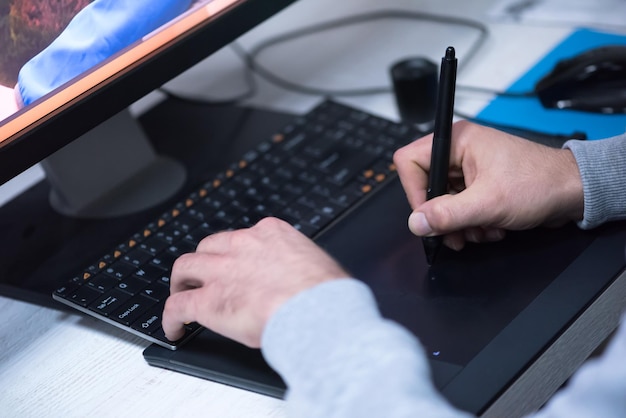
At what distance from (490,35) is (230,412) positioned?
63 centimetres

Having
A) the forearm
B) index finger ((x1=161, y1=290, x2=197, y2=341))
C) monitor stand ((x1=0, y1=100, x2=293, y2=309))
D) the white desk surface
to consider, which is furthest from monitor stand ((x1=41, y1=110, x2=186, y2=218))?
the forearm

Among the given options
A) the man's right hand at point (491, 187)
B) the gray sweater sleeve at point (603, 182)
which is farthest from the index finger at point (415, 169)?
the gray sweater sleeve at point (603, 182)

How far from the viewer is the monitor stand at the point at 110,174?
830 mm

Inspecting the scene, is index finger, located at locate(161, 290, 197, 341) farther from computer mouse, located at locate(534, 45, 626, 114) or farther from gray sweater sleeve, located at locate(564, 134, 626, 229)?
computer mouse, located at locate(534, 45, 626, 114)

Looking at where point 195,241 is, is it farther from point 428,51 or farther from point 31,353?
point 428,51

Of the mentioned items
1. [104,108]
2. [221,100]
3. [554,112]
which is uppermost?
[104,108]

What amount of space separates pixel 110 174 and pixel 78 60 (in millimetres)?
157

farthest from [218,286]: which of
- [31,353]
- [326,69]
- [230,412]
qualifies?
[326,69]

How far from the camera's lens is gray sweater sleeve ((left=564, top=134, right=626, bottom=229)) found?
690mm

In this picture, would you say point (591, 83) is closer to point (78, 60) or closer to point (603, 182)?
point (603, 182)

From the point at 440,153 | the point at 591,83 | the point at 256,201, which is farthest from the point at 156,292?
the point at 591,83

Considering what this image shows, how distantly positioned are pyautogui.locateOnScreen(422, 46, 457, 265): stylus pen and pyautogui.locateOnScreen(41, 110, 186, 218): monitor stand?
0.90 feet

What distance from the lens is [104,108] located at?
0.75m

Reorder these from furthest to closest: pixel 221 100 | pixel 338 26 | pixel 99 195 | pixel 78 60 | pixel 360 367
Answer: pixel 338 26 → pixel 221 100 → pixel 99 195 → pixel 78 60 → pixel 360 367
